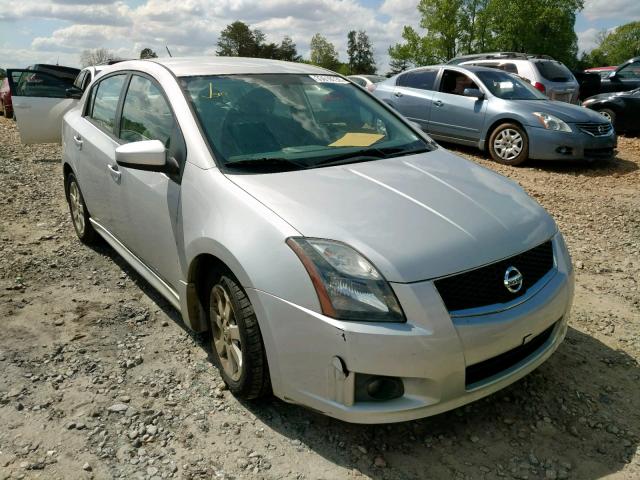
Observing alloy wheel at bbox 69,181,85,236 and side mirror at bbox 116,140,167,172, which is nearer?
side mirror at bbox 116,140,167,172

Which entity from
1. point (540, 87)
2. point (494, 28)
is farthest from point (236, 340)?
point (494, 28)

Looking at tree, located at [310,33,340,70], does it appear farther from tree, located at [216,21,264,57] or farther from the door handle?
the door handle

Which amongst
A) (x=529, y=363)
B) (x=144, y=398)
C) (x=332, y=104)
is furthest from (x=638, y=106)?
(x=144, y=398)

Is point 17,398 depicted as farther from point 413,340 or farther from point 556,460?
point 556,460

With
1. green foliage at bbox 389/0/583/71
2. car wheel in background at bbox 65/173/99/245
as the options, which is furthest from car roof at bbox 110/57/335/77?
green foliage at bbox 389/0/583/71

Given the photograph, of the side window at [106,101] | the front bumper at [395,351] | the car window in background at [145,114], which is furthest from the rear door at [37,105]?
the front bumper at [395,351]

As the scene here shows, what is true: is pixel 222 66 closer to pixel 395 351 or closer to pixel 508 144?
pixel 395 351

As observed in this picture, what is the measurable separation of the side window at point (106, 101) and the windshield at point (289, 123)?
0.92 m

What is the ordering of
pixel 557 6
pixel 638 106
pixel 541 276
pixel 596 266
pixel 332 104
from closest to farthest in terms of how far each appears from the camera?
pixel 541 276, pixel 332 104, pixel 596 266, pixel 638 106, pixel 557 6

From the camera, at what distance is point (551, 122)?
803 centimetres

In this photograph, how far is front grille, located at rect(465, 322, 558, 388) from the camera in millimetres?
2363

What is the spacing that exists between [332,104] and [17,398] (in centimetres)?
244

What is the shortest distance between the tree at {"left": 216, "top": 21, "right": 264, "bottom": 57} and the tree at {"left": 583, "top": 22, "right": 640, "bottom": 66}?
Answer: 143ft

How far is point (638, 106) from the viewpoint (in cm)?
1070
